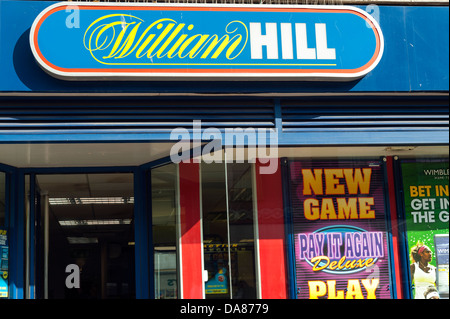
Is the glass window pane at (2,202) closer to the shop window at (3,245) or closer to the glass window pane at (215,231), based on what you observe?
the shop window at (3,245)

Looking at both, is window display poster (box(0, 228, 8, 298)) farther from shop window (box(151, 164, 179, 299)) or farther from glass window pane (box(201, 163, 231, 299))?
glass window pane (box(201, 163, 231, 299))

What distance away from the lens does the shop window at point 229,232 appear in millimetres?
7121

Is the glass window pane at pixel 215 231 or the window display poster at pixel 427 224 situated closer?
the glass window pane at pixel 215 231

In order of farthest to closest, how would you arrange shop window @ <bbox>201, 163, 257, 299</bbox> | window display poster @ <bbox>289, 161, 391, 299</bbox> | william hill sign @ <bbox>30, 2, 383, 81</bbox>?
window display poster @ <bbox>289, 161, 391, 299</bbox> → shop window @ <bbox>201, 163, 257, 299</bbox> → william hill sign @ <bbox>30, 2, 383, 81</bbox>

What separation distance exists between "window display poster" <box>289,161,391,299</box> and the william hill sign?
1.39m

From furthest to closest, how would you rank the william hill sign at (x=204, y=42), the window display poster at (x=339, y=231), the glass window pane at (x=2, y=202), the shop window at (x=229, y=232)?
the glass window pane at (x=2, y=202) < the window display poster at (x=339, y=231) < the shop window at (x=229, y=232) < the william hill sign at (x=204, y=42)

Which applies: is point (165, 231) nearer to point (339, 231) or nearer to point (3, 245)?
point (3, 245)

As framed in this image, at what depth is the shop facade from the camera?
6266 millimetres

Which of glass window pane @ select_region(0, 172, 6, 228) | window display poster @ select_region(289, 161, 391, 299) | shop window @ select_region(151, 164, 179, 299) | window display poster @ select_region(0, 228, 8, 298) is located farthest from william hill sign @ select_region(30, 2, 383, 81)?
window display poster @ select_region(0, 228, 8, 298)

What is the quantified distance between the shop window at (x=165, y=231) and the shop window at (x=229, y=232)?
395mm

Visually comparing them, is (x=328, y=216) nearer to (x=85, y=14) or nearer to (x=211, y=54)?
(x=211, y=54)

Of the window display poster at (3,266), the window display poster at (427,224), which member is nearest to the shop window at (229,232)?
the window display poster at (427,224)
